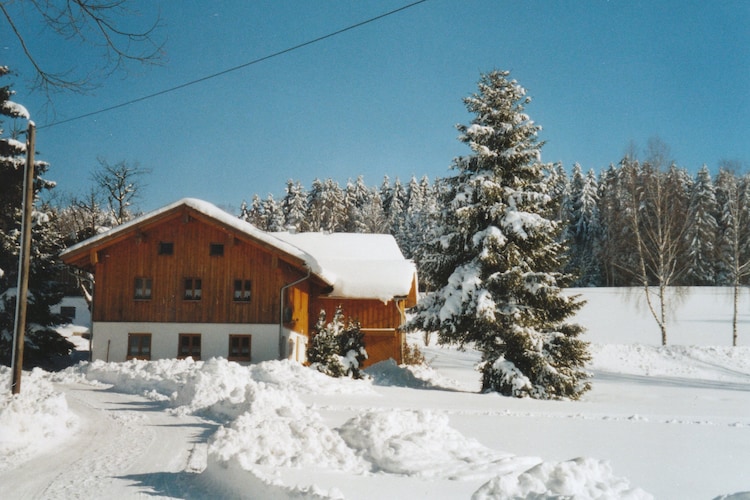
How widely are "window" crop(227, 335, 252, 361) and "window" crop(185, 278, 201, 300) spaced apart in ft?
7.51

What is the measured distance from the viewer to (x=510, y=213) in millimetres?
19688

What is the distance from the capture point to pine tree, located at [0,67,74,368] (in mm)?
23531

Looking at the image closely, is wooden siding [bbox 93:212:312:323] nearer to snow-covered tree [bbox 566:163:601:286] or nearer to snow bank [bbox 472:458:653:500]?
snow bank [bbox 472:458:653:500]

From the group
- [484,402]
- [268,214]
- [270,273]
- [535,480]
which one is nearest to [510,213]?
[484,402]

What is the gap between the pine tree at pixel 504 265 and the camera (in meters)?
19.2

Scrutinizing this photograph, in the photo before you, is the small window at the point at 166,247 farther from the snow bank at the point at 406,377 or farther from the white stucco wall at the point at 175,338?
the snow bank at the point at 406,377

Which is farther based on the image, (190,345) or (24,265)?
(190,345)

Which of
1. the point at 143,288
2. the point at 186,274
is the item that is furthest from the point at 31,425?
the point at 143,288

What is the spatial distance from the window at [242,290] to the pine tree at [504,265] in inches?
301

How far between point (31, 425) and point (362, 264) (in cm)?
2068

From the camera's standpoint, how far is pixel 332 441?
819cm

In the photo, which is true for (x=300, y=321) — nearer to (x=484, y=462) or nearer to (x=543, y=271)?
(x=543, y=271)

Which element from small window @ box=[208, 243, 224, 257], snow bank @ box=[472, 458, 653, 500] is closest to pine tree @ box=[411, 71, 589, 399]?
small window @ box=[208, 243, 224, 257]

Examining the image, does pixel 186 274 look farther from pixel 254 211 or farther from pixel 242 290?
pixel 254 211
